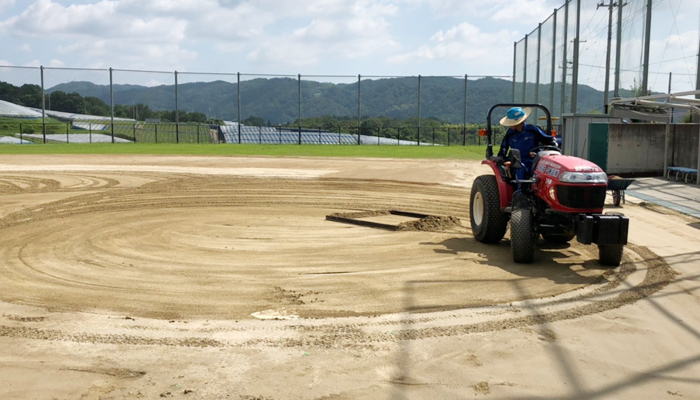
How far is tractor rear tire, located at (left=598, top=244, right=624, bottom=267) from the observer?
7.34 meters

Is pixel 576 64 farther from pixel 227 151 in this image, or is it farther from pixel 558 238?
pixel 558 238

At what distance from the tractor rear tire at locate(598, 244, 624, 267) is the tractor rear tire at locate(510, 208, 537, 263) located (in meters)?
0.73

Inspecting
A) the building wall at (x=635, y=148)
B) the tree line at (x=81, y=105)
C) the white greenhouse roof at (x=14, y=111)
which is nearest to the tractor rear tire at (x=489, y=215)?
the building wall at (x=635, y=148)

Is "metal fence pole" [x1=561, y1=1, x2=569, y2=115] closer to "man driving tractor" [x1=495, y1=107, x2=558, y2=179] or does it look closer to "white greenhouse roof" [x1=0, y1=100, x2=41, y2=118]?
"man driving tractor" [x1=495, y1=107, x2=558, y2=179]

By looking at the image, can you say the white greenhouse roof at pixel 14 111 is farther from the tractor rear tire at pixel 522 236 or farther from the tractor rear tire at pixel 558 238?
the tractor rear tire at pixel 522 236

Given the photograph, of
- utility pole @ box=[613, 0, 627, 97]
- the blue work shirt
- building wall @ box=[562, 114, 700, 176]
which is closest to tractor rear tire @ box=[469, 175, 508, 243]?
the blue work shirt

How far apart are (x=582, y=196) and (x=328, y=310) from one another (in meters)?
3.09

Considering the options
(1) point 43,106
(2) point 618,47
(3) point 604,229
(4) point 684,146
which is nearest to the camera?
(3) point 604,229

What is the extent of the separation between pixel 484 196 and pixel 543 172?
108 centimetres

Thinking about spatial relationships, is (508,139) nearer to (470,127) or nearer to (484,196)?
(484,196)

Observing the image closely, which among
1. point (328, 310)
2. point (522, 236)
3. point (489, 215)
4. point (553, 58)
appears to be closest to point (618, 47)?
point (553, 58)

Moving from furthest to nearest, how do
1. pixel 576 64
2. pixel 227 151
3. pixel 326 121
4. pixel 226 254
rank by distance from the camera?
pixel 326 121
pixel 227 151
pixel 576 64
pixel 226 254

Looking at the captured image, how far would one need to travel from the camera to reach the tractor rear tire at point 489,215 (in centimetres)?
845

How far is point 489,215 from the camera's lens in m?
8.45
